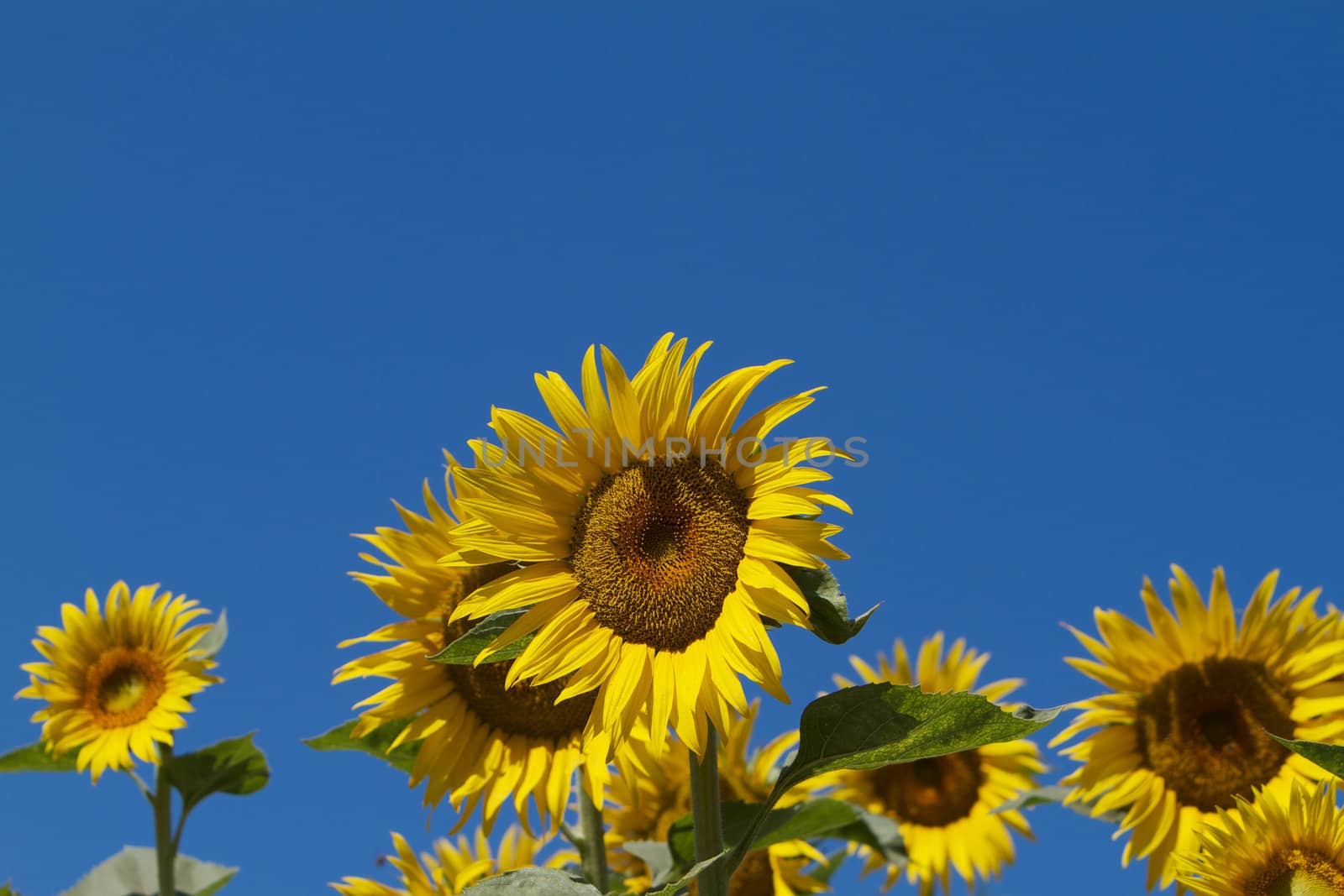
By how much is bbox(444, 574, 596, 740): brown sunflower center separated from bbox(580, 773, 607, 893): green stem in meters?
0.21

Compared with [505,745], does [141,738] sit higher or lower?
higher

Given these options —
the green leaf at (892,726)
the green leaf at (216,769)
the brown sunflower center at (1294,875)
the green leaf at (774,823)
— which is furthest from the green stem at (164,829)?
the brown sunflower center at (1294,875)

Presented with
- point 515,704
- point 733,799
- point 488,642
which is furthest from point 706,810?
point 733,799

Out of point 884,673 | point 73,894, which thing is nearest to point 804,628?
point 884,673

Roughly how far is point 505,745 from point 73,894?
361 cm

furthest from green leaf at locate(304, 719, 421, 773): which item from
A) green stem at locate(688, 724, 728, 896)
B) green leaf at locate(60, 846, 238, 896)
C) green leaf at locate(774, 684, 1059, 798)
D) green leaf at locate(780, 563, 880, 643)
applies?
green leaf at locate(60, 846, 238, 896)

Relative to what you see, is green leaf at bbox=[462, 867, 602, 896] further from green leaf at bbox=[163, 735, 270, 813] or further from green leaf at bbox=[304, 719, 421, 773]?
green leaf at bbox=[163, 735, 270, 813]

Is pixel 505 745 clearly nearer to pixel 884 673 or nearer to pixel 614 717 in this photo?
pixel 614 717

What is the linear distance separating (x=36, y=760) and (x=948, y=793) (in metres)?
4.99

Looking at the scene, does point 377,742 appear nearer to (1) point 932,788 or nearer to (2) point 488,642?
(2) point 488,642

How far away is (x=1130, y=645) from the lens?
17.6ft

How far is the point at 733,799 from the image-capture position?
19.0 ft

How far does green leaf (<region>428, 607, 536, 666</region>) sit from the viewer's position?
3527 mm

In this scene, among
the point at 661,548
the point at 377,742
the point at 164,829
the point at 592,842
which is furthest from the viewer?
the point at 164,829
